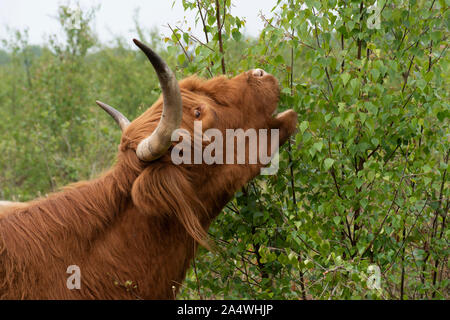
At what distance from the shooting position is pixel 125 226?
12.6 feet

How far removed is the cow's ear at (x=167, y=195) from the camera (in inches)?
146

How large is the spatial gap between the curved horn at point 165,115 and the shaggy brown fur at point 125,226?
175 millimetres

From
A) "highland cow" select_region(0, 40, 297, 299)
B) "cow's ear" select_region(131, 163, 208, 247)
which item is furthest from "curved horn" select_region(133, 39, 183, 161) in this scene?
"cow's ear" select_region(131, 163, 208, 247)

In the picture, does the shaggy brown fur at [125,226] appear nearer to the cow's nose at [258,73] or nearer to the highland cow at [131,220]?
the highland cow at [131,220]

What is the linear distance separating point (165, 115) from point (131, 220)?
2.85 ft

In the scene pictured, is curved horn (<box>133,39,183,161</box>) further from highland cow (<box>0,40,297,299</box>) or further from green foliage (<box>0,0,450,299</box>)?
green foliage (<box>0,0,450,299</box>)

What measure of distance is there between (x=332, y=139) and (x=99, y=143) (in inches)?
355

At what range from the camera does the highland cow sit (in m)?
3.62

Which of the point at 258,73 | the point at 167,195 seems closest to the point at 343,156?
the point at 258,73

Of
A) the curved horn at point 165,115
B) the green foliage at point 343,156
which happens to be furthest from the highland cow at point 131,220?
the green foliage at point 343,156

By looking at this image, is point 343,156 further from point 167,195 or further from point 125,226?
point 125,226

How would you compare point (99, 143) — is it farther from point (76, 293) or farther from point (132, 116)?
point (76, 293)

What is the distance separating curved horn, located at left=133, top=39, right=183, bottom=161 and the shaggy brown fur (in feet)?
0.57

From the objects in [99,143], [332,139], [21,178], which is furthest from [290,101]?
[21,178]
